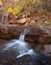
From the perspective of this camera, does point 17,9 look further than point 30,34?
Yes

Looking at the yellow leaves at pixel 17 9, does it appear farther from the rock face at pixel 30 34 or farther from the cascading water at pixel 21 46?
the cascading water at pixel 21 46

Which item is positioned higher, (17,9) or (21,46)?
(17,9)

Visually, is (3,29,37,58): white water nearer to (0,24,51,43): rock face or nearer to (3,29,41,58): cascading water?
(3,29,41,58): cascading water

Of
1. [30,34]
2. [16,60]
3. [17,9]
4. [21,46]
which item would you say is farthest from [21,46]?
[17,9]

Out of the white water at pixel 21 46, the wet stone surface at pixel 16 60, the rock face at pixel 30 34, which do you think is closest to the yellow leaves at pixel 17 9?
the rock face at pixel 30 34

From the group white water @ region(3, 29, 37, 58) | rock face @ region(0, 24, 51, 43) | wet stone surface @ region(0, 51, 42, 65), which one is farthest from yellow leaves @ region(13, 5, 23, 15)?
wet stone surface @ region(0, 51, 42, 65)

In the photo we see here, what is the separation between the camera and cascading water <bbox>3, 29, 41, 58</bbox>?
24.4 ft

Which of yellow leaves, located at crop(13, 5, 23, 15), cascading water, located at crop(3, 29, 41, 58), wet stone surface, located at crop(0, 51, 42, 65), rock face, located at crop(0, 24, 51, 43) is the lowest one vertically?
wet stone surface, located at crop(0, 51, 42, 65)

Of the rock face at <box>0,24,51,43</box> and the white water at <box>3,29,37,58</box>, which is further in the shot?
the rock face at <box>0,24,51,43</box>

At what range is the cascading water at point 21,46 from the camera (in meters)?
7.44

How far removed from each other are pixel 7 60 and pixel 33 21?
4.60 metres

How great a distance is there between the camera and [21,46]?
8.14 meters

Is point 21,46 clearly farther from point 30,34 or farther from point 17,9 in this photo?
point 17,9

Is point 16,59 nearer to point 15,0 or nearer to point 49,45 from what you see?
point 49,45
